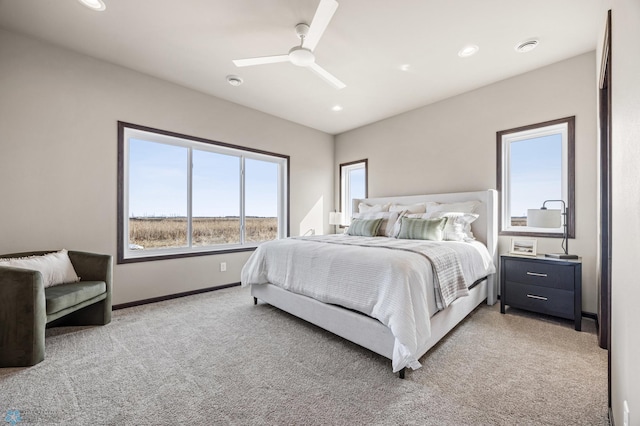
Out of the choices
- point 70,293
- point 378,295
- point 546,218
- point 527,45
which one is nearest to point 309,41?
point 378,295

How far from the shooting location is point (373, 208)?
4.49 meters

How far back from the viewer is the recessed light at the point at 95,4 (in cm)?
215

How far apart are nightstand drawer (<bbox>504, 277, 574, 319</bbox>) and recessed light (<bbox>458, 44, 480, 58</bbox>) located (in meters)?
2.56

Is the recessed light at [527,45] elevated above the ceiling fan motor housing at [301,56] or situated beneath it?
elevated above

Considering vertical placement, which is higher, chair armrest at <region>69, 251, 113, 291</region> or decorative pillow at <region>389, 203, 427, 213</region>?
decorative pillow at <region>389, 203, 427, 213</region>

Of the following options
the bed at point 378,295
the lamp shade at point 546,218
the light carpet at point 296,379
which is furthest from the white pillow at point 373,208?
the light carpet at point 296,379

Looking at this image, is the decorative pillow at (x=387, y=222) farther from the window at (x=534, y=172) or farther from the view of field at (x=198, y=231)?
the view of field at (x=198, y=231)

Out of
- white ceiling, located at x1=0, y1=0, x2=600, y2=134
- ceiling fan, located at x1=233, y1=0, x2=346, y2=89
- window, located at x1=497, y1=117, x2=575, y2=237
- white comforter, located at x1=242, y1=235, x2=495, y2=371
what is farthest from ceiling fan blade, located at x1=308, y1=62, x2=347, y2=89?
window, located at x1=497, y1=117, x2=575, y2=237

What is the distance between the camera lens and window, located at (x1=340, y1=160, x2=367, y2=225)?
556 cm

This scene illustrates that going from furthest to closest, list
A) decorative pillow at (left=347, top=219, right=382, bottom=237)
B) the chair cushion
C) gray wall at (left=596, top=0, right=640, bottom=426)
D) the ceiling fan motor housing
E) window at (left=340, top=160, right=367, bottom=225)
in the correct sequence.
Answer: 1. window at (left=340, top=160, right=367, bottom=225)
2. decorative pillow at (left=347, top=219, right=382, bottom=237)
3. the ceiling fan motor housing
4. the chair cushion
5. gray wall at (left=596, top=0, right=640, bottom=426)

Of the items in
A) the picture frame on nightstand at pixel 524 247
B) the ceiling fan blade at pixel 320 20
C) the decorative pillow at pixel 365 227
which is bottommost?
the picture frame on nightstand at pixel 524 247

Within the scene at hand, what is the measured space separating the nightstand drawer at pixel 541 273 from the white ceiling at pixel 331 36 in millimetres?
2287

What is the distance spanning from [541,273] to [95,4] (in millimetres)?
4818

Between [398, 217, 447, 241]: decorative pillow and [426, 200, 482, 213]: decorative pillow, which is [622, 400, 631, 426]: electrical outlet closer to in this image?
[398, 217, 447, 241]: decorative pillow
